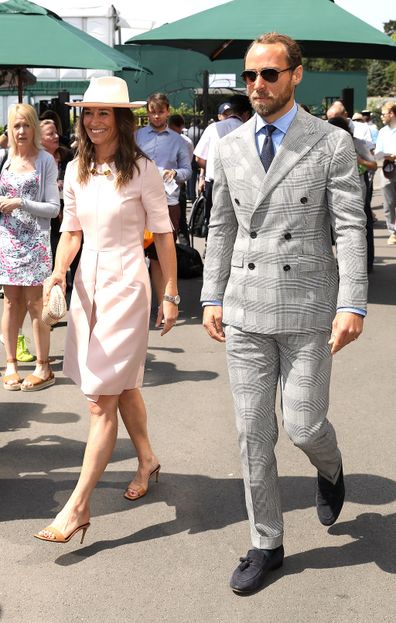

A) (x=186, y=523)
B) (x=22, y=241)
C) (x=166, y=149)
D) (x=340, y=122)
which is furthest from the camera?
(x=340, y=122)

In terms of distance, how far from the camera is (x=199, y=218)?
15.1 metres

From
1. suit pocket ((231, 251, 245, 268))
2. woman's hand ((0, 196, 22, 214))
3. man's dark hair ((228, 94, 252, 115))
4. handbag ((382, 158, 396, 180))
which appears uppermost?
man's dark hair ((228, 94, 252, 115))

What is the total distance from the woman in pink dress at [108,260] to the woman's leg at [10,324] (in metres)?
2.84

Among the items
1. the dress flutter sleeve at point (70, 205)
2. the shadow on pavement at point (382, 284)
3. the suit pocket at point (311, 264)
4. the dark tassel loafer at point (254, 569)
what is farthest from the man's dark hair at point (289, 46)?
the shadow on pavement at point (382, 284)

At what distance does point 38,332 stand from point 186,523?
123 inches

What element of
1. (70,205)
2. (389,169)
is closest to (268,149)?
(70,205)

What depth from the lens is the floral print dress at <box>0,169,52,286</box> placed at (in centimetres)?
781

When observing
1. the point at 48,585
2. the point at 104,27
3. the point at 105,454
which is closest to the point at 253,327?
the point at 105,454

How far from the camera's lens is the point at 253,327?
428 cm

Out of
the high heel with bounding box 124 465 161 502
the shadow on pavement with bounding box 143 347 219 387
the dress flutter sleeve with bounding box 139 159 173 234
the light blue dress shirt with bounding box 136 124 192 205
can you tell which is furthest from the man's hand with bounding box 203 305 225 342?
the light blue dress shirt with bounding box 136 124 192 205

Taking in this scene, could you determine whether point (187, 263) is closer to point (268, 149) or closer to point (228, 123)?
point (228, 123)

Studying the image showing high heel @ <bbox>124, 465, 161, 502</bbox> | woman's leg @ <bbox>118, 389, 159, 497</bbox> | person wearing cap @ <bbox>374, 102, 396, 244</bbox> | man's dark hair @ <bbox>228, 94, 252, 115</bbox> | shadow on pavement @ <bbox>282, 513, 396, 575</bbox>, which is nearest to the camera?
shadow on pavement @ <bbox>282, 513, 396, 575</bbox>

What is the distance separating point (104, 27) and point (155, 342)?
19.3 metres

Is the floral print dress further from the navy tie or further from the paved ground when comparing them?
the navy tie
